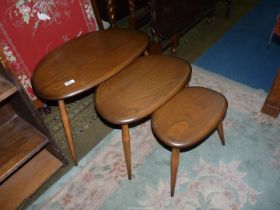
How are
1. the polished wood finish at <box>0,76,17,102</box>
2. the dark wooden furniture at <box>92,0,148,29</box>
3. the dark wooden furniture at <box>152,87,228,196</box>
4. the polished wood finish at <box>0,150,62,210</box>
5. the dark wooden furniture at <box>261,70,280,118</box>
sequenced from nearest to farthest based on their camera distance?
1. the polished wood finish at <box>0,76,17,102</box>
2. the dark wooden furniture at <box>152,87,228,196</box>
3. the polished wood finish at <box>0,150,62,210</box>
4. the dark wooden furniture at <box>261,70,280,118</box>
5. the dark wooden furniture at <box>92,0,148,29</box>

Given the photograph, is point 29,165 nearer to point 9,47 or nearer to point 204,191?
point 9,47

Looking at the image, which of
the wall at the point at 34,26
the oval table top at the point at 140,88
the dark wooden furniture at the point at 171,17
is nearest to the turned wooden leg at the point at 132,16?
the dark wooden furniture at the point at 171,17

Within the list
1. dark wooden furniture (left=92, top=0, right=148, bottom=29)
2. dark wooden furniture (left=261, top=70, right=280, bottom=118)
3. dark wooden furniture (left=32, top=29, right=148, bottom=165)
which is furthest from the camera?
dark wooden furniture (left=92, top=0, right=148, bottom=29)

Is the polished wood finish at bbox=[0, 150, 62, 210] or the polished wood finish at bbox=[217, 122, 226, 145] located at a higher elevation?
the polished wood finish at bbox=[217, 122, 226, 145]

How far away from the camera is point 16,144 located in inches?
53.8

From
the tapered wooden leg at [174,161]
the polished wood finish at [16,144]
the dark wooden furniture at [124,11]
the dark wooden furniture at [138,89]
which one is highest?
the dark wooden furniture at [138,89]

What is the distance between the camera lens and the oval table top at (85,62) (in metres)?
1.33

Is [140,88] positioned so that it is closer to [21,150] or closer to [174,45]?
[21,150]

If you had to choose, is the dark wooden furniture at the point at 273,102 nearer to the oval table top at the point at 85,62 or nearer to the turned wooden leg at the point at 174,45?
the oval table top at the point at 85,62

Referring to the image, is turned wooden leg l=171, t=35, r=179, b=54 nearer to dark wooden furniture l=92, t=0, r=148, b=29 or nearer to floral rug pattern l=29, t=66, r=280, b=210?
dark wooden furniture l=92, t=0, r=148, b=29

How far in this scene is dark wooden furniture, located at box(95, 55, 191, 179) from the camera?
125cm

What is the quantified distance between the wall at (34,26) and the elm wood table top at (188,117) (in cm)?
98

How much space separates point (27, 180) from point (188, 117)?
42.2 inches

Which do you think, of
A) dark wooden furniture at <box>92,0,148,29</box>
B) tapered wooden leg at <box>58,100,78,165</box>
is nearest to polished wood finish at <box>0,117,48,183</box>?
tapered wooden leg at <box>58,100,78,165</box>
